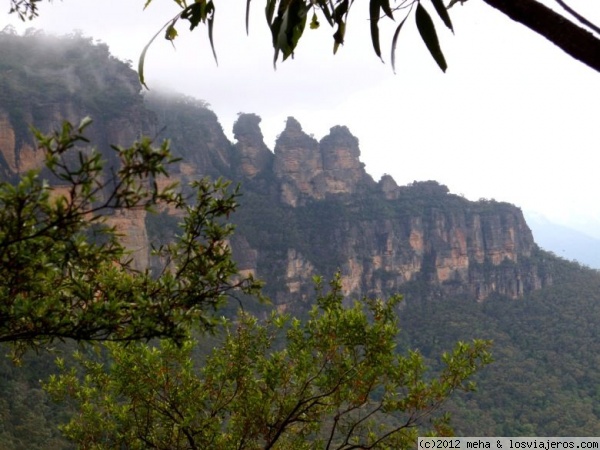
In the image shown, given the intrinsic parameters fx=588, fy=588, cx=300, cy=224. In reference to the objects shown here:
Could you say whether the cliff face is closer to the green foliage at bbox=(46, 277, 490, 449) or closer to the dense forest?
the dense forest

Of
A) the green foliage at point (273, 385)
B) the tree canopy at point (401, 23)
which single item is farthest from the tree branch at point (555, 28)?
the green foliage at point (273, 385)

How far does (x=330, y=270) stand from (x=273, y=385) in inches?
2055

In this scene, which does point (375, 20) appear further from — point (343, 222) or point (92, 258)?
point (343, 222)

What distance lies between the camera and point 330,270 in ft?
186

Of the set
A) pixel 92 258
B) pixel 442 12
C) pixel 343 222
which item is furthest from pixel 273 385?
pixel 343 222

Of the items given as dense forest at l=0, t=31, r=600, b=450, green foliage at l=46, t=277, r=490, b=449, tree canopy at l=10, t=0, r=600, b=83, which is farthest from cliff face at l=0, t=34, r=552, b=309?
tree canopy at l=10, t=0, r=600, b=83

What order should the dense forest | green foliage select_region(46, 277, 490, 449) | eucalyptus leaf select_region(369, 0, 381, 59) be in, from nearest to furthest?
eucalyptus leaf select_region(369, 0, 381, 59) → green foliage select_region(46, 277, 490, 449) → the dense forest

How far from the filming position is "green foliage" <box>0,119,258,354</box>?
2021 millimetres

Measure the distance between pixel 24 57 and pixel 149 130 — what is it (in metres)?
9.77

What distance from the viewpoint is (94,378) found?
5410 millimetres

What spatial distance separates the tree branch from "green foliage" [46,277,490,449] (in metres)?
3.40

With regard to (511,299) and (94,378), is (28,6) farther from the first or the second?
(511,299)

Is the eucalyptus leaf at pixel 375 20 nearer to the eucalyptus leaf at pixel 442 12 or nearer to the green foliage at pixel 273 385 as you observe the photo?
the eucalyptus leaf at pixel 442 12

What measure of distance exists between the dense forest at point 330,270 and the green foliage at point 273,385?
14.0m
